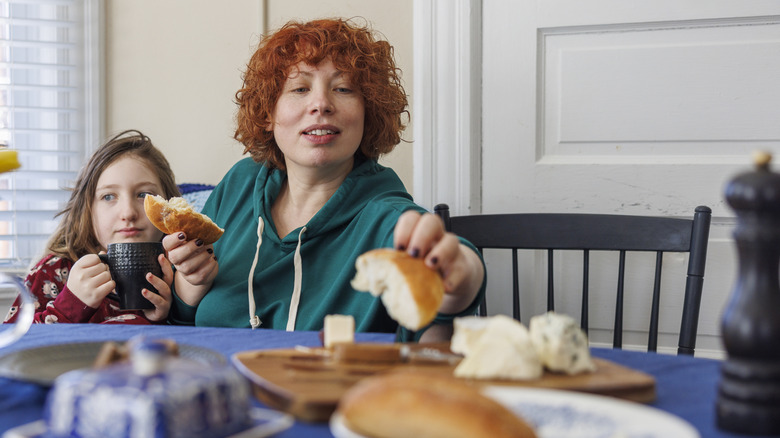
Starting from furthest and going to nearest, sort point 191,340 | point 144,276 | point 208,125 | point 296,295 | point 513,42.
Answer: point 208,125 → point 513,42 → point 296,295 → point 144,276 → point 191,340

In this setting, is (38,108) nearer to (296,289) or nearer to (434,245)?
(296,289)

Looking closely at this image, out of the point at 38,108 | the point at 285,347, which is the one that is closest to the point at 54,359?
the point at 285,347

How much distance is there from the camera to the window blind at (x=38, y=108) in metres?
2.23

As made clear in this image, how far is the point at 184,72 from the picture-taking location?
2.20m

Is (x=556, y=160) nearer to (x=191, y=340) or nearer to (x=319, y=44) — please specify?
(x=319, y=44)

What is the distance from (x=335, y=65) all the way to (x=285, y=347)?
76 cm

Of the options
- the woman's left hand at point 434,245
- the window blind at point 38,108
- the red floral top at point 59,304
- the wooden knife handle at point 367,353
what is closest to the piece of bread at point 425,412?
the wooden knife handle at point 367,353

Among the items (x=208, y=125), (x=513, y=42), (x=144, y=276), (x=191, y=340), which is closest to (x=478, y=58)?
(x=513, y=42)

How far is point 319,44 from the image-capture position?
1.51m

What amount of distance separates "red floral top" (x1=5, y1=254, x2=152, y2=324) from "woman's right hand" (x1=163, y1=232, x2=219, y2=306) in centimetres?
13

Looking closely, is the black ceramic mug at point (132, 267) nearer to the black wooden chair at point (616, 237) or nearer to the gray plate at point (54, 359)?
the gray plate at point (54, 359)

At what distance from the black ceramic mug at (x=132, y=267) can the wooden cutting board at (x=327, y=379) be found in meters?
0.61

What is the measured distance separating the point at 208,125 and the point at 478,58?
2.75 feet

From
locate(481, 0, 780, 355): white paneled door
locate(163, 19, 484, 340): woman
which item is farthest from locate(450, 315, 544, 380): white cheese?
locate(481, 0, 780, 355): white paneled door
